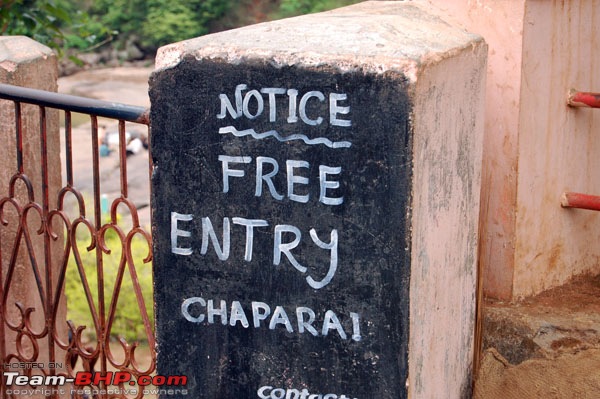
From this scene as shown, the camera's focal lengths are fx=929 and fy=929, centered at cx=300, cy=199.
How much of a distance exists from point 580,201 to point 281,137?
40.8 inches

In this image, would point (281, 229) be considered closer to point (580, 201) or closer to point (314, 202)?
point (314, 202)

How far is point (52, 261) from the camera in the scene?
11.5 ft

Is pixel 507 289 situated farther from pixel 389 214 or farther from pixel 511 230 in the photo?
pixel 389 214

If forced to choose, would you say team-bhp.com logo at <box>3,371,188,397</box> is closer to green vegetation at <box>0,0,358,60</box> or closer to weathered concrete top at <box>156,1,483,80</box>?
weathered concrete top at <box>156,1,483,80</box>

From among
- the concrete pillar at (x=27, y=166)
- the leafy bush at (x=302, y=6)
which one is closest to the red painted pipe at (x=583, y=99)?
the concrete pillar at (x=27, y=166)

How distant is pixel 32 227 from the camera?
3490 mm

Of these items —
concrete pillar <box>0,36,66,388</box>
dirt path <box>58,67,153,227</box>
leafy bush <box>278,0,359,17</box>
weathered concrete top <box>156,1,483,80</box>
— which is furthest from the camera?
leafy bush <box>278,0,359,17</box>

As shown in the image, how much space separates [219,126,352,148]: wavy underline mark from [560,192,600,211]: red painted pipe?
3.03ft

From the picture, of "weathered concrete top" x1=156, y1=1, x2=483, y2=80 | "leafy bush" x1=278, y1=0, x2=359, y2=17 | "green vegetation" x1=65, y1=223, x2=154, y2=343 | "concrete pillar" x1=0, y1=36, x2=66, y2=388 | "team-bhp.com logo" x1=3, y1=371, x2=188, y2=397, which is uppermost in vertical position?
"leafy bush" x1=278, y1=0, x2=359, y2=17

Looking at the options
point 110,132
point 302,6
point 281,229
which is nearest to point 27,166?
point 281,229

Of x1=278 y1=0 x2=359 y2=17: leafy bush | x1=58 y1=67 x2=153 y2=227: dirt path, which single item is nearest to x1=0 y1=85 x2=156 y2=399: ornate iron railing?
x1=58 y1=67 x2=153 y2=227: dirt path

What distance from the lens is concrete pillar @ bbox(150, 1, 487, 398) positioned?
82.1 inches

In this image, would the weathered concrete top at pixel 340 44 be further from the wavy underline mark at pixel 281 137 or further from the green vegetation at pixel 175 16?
the green vegetation at pixel 175 16

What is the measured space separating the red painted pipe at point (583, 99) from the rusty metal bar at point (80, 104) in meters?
1.22
